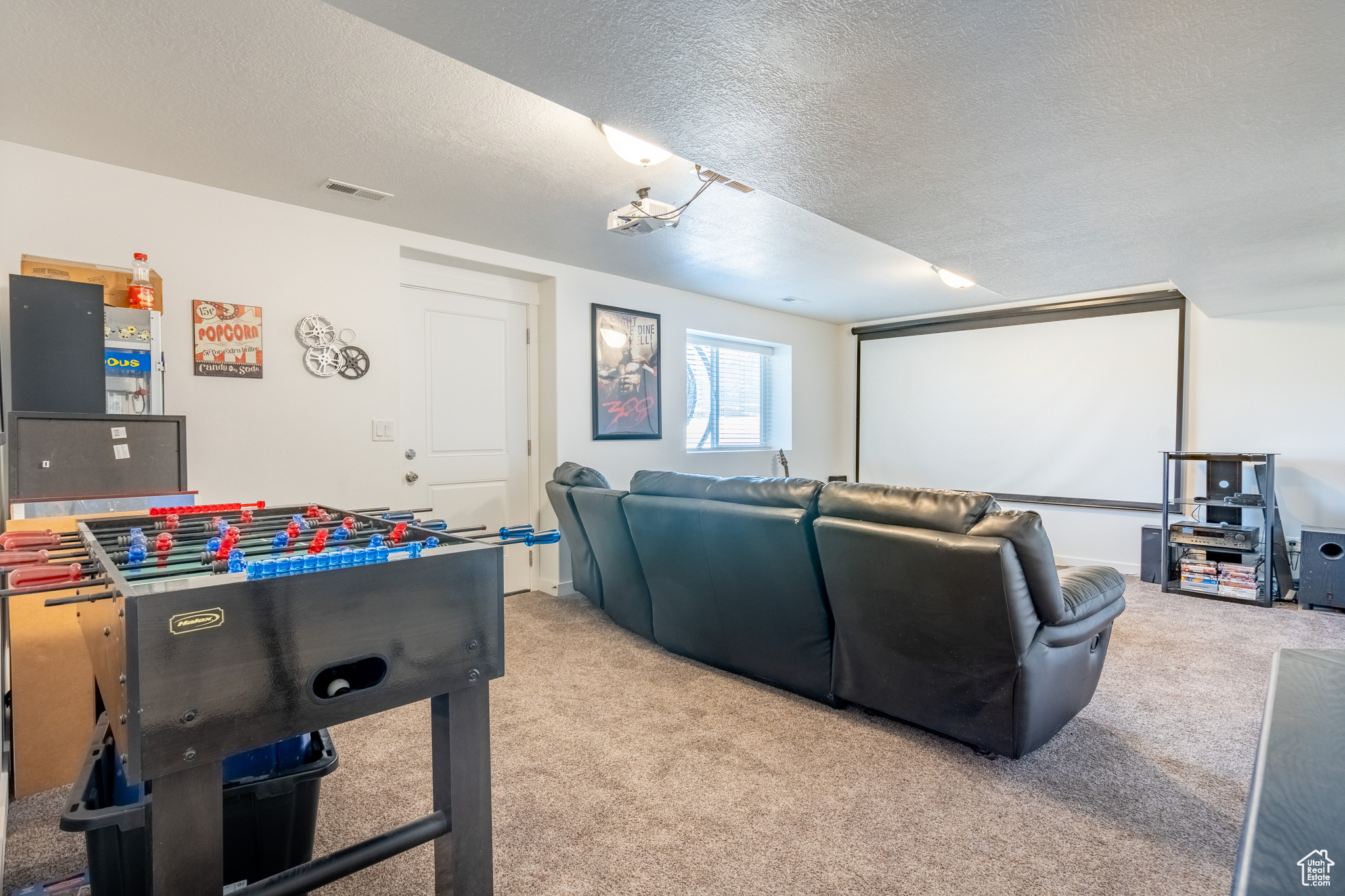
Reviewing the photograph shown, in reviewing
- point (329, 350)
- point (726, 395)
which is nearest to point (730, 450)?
point (726, 395)

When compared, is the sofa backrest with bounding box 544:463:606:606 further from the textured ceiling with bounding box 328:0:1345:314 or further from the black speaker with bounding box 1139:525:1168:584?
the black speaker with bounding box 1139:525:1168:584

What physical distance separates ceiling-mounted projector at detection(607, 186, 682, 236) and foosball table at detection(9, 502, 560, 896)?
6.34 feet

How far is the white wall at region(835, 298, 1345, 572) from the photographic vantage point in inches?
173

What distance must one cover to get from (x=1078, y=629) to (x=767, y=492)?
1143 mm

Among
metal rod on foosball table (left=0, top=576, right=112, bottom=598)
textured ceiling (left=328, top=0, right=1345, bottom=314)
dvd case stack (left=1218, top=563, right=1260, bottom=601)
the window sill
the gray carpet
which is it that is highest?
textured ceiling (left=328, top=0, right=1345, bottom=314)

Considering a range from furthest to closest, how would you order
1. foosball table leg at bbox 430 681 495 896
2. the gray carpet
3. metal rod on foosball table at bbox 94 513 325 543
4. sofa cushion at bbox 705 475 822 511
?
sofa cushion at bbox 705 475 822 511 → metal rod on foosball table at bbox 94 513 325 543 → the gray carpet → foosball table leg at bbox 430 681 495 896

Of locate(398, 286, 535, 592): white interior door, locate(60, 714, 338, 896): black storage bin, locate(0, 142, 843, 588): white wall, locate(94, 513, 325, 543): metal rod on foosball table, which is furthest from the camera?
locate(398, 286, 535, 592): white interior door

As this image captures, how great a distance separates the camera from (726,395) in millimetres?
6121

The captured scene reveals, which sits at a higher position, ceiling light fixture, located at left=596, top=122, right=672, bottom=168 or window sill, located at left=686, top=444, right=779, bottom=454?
ceiling light fixture, located at left=596, top=122, right=672, bottom=168

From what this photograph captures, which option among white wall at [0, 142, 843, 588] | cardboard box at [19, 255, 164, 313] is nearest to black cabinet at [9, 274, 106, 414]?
cardboard box at [19, 255, 164, 313]

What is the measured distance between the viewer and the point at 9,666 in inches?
80.7

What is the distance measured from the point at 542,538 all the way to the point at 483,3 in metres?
1.14

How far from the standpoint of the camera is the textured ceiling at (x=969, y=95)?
4.39 ft

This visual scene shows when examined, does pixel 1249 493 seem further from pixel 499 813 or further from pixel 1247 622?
pixel 499 813
